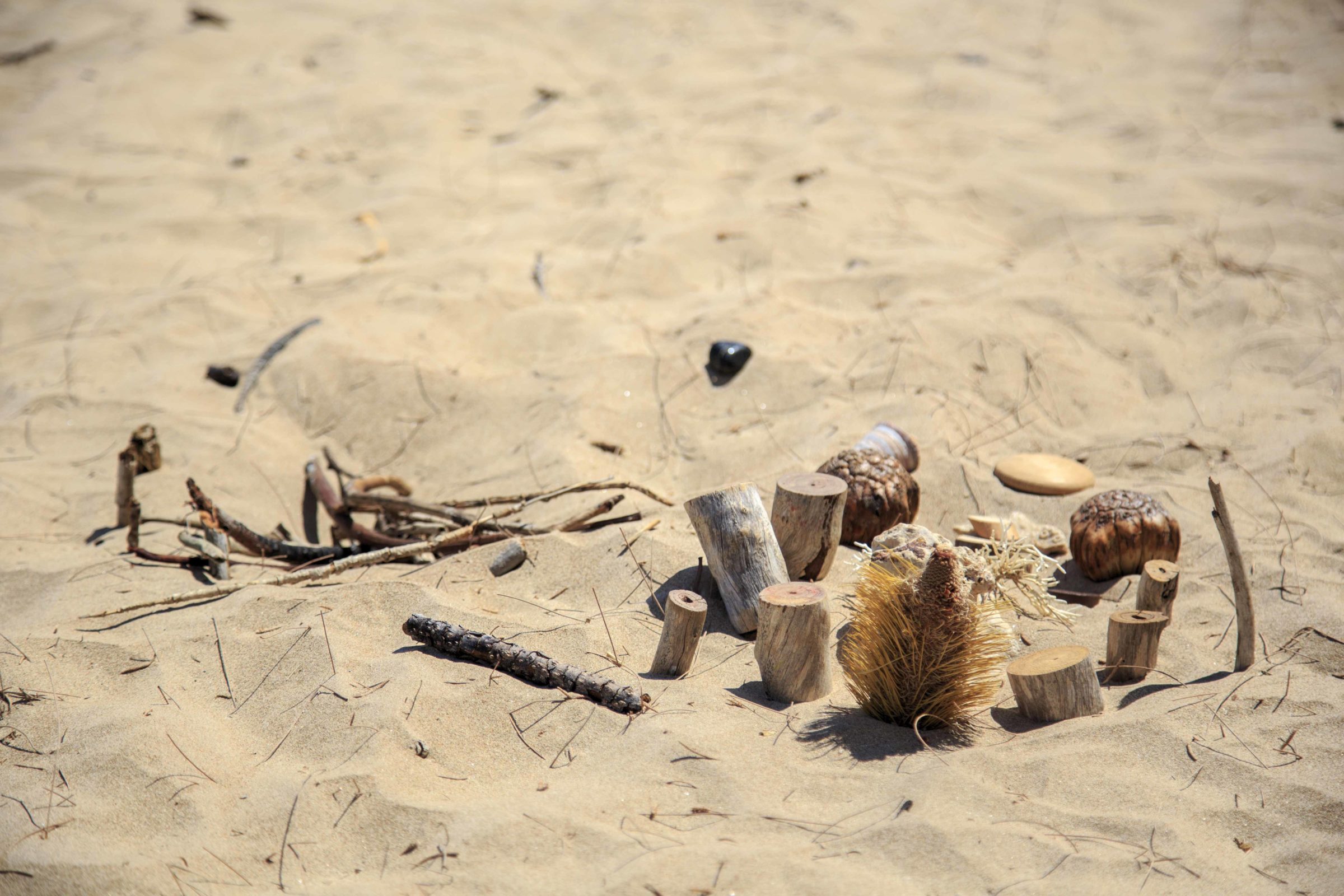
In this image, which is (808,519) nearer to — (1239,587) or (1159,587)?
(1159,587)

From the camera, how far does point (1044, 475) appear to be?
335 centimetres

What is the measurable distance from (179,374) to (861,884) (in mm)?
3670

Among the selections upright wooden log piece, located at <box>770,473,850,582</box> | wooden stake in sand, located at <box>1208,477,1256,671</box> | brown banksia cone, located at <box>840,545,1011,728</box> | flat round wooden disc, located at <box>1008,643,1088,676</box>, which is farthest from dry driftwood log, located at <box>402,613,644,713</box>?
wooden stake in sand, located at <box>1208,477,1256,671</box>

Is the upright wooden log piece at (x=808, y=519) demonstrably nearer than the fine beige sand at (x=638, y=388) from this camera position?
No

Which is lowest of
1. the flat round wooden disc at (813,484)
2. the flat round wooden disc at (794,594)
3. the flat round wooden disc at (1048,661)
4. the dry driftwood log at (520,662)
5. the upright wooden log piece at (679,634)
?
the dry driftwood log at (520,662)

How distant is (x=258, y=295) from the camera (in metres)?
4.75

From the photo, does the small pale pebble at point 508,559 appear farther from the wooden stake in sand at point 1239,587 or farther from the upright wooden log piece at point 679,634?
the wooden stake in sand at point 1239,587

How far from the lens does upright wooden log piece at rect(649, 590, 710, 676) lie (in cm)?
237

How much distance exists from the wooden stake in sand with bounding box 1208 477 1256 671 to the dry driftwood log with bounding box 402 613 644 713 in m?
1.52

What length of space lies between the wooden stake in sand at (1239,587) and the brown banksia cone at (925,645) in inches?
23.9

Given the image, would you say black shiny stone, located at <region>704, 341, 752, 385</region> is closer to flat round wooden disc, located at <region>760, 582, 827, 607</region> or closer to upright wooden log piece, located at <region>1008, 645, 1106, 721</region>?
flat round wooden disc, located at <region>760, 582, 827, 607</region>

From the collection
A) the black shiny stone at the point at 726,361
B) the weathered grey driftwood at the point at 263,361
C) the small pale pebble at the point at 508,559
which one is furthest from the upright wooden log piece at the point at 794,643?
the weathered grey driftwood at the point at 263,361

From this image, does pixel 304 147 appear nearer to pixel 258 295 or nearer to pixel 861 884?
pixel 258 295

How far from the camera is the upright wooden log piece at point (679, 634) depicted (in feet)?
7.79
